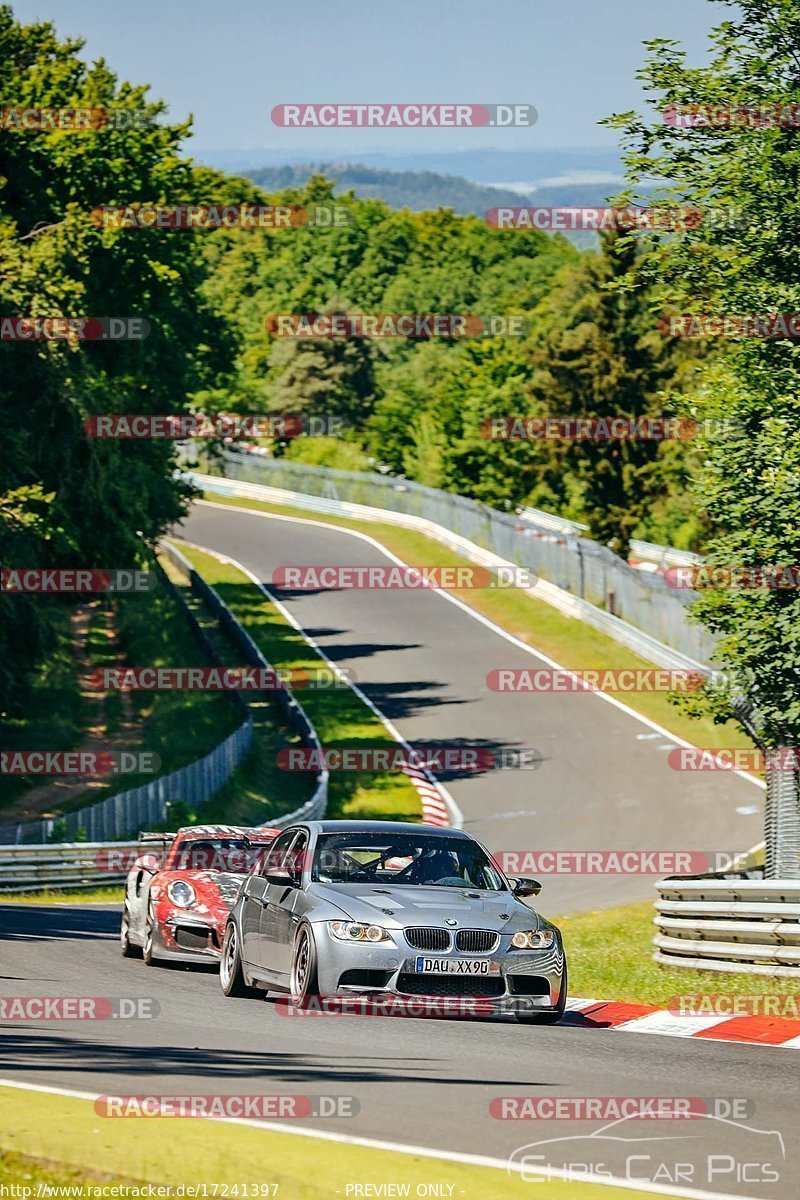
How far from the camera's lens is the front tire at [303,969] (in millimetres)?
12297

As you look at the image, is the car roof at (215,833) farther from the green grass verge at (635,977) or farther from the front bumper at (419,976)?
the front bumper at (419,976)

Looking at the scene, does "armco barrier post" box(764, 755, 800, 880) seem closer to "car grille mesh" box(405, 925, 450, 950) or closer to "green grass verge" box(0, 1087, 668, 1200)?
"car grille mesh" box(405, 925, 450, 950)

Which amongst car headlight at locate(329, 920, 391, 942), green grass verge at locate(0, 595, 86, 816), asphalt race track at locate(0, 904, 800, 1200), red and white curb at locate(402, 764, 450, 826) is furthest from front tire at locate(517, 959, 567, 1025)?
green grass verge at locate(0, 595, 86, 816)

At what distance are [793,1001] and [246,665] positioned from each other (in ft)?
130

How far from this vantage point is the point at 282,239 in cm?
17338

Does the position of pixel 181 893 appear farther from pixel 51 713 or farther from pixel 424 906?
pixel 51 713

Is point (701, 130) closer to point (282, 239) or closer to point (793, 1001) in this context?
point (793, 1001)

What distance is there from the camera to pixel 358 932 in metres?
12.2

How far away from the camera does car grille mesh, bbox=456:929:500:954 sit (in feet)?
40.1

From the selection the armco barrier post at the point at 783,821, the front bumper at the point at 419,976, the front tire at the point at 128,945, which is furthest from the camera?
the armco barrier post at the point at 783,821

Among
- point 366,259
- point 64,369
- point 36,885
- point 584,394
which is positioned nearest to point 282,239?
point 366,259

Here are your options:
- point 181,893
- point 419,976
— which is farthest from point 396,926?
point 181,893

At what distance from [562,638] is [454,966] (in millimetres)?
45113

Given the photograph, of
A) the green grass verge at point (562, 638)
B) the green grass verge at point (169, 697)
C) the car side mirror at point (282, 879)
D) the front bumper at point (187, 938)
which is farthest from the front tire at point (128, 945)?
the green grass verge at point (562, 638)
